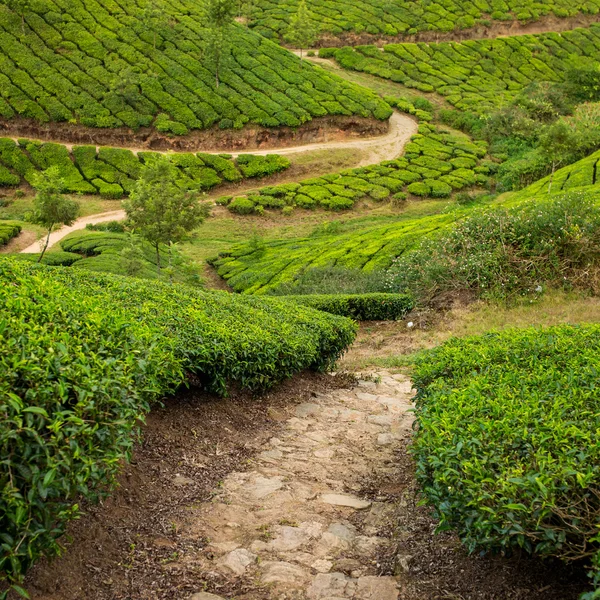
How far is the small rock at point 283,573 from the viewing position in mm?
4273

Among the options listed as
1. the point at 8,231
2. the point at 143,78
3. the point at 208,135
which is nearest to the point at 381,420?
the point at 8,231

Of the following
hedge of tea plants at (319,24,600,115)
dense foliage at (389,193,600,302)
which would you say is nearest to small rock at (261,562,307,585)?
dense foliage at (389,193,600,302)

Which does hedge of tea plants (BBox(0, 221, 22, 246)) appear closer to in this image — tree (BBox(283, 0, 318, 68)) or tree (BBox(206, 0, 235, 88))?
tree (BBox(206, 0, 235, 88))

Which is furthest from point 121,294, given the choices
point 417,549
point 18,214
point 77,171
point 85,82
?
point 85,82

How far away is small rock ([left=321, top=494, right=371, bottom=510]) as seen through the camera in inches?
217

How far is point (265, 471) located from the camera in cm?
599

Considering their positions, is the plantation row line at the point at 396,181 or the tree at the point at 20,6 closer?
the plantation row line at the point at 396,181

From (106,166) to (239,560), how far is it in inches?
1520

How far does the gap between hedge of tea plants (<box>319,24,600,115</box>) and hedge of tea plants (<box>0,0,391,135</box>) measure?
8.50 meters

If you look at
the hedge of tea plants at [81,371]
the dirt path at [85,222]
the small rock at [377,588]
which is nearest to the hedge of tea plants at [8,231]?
the dirt path at [85,222]

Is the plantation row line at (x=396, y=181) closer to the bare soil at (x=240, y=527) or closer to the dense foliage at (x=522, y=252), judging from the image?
the dense foliage at (x=522, y=252)

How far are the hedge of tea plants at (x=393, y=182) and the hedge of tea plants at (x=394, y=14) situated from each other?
21.4m

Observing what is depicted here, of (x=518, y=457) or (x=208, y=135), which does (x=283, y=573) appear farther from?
(x=208, y=135)

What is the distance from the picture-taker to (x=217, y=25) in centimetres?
4866
